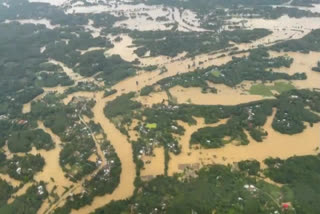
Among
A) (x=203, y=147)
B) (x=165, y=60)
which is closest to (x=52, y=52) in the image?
(x=165, y=60)

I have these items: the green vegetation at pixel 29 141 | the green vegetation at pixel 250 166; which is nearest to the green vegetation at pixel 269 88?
the green vegetation at pixel 250 166

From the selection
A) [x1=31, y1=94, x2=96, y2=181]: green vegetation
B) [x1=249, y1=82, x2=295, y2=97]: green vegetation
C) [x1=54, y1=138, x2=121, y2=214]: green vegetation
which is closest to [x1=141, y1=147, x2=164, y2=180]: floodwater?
[x1=54, y1=138, x2=121, y2=214]: green vegetation

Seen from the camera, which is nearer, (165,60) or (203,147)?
(203,147)

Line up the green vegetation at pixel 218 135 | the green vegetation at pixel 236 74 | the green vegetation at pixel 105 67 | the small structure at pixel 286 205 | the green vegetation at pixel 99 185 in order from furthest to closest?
the green vegetation at pixel 105 67, the green vegetation at pixel 236 74, the green vegetation at pixel 218 135, the green vegetation at pixel 99 185, the small structure at pixel 286 205

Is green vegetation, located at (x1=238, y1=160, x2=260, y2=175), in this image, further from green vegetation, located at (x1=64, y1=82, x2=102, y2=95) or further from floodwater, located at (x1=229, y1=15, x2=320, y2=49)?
floodwater, located at (x1=229, y1=15, x2=320, y2=49)

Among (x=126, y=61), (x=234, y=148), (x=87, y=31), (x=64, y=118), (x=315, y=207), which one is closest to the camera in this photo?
(x=315, y=207)

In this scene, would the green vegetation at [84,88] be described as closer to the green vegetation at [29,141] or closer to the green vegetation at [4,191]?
the green vegetation at [29,141]

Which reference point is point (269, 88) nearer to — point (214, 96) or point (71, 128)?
point (214, 96)

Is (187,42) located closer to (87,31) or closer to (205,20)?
(205,20)
